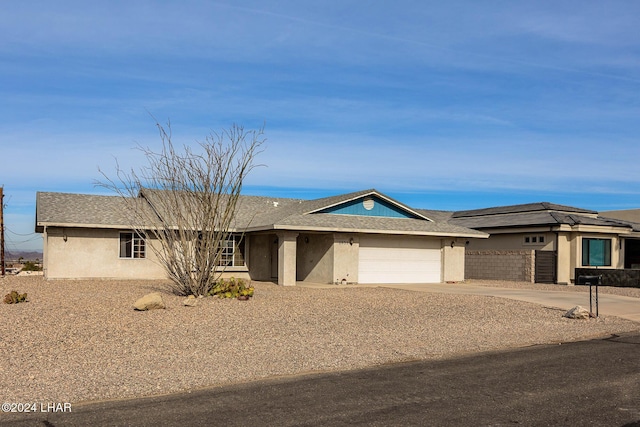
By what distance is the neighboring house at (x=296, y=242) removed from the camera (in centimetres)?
2609

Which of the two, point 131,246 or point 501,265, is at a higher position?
point 131,246

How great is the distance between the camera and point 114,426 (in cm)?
657

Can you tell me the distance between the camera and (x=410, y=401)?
7762 millimetres

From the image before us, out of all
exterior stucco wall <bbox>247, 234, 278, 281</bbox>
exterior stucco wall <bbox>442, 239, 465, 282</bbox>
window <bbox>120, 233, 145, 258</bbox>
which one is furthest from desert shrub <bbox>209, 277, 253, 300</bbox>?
exterior stucco wall <bbox>442, 239, 465, 282</bbox>

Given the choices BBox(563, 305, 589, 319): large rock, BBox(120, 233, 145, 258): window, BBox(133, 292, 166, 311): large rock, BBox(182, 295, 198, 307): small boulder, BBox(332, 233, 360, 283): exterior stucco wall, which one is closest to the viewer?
BBox(133, 292, 166, 311): large rock

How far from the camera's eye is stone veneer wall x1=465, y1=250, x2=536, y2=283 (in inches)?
1246

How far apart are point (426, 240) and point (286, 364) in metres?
20.5

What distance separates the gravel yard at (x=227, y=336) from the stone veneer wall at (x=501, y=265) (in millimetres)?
12307

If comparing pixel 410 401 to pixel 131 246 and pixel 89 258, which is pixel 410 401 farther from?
pixel 131 246

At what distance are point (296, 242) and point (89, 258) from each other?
9132 millimetres

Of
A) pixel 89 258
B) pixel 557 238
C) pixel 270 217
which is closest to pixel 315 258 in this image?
pixel 270 217

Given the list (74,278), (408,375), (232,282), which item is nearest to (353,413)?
(408,375)

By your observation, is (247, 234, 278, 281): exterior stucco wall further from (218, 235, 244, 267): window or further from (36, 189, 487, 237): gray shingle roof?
(36, 189, 487, 237): gray shingle roof

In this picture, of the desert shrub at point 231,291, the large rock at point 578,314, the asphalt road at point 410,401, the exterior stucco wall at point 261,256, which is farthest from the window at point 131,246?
the asphalt road at point 410,401
